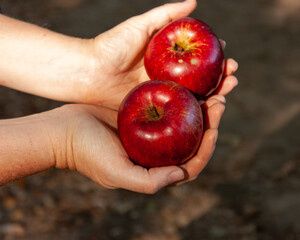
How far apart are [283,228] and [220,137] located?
1757 mm

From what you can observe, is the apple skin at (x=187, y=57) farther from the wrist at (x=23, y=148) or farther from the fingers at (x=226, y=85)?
the wrist at (x=23, y=148)

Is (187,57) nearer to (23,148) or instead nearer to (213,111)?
(213,111)

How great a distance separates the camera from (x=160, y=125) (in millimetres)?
2555

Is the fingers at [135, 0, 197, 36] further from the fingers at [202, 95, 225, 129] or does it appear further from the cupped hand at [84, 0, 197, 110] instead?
the fingers at [202, 95, 225, 129]

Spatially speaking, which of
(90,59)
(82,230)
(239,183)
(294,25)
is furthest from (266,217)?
(294,25)

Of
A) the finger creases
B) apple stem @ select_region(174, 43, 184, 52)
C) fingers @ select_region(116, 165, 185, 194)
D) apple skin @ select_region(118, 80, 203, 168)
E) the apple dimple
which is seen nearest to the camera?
fingers @ select_region(116, 165, 185, 194)

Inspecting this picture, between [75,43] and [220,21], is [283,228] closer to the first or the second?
[75,43]

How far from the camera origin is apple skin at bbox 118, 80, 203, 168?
2.54 m

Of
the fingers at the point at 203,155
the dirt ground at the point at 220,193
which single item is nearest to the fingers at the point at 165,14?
the fingers at the point at 203,155

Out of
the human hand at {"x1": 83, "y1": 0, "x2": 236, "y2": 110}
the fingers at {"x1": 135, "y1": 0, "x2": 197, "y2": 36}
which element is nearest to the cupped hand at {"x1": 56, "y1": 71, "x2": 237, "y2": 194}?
→ the human hand at {"x1": 83, "y1": 0, "x2": 236, "y2": 110}

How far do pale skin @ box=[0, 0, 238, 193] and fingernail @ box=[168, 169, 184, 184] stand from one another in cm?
4

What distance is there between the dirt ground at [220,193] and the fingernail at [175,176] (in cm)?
208

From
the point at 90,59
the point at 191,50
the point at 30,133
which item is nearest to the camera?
the point at 30,133

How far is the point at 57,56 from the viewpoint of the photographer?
128 inches
